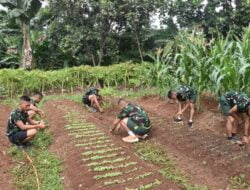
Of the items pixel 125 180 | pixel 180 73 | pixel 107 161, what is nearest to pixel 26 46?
pixel 180 73

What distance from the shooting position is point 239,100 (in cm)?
760

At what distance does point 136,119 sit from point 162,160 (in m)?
1.31

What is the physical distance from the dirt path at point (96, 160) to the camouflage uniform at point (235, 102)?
2202 millimetres

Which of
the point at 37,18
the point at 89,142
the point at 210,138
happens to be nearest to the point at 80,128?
the point at 89,142

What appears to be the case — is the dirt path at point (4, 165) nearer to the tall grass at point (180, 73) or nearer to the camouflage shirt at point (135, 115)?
the camouflage shirt at point (135, 115)

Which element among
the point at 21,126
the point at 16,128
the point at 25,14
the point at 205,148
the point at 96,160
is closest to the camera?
the point at 96,160

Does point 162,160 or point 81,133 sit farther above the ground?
point 81,133

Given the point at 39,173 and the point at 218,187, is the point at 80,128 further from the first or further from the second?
the point at 218,187

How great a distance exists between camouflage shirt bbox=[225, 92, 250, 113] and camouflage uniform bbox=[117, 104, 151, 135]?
1.80 meters

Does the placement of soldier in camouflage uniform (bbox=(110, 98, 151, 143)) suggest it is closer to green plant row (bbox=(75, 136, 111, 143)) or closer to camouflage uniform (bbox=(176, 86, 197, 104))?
green plant row (bbox=(75, 136, 111, 143))

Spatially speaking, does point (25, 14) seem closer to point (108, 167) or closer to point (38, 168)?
point (38, 168)

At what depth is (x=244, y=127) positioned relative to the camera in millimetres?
8227

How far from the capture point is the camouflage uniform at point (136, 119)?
7973mm

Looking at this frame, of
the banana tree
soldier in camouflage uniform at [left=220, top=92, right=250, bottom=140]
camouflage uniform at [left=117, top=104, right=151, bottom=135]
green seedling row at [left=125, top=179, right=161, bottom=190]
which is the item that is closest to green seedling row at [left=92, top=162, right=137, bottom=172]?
green seedling row at [left=125, top=179, right=161, bottom=190]
